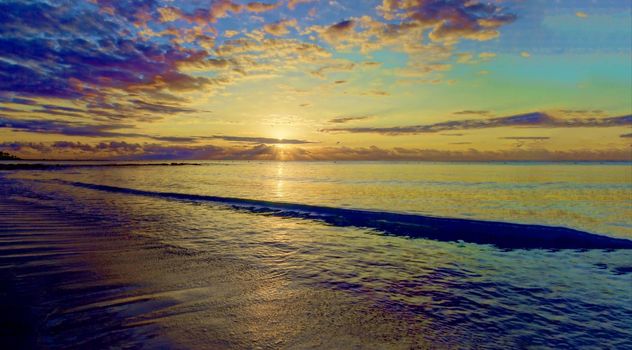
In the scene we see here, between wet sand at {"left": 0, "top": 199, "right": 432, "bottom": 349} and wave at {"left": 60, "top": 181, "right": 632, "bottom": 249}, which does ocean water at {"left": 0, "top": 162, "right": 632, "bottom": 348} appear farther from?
wet sand at {"left": 0, "top": 199, "right": 432, "bottom": 349}

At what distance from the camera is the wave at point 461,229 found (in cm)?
1647

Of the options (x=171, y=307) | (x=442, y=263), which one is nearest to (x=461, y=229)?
(x=442, y=263)

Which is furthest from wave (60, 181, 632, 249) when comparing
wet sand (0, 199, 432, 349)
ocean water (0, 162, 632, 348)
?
wet sand (0, 199, 432, 349)

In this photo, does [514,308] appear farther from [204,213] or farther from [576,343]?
[204,213]

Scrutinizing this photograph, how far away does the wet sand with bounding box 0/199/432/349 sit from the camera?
21.7 ft

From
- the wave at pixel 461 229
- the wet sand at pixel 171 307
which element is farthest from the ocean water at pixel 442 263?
the wet sand at pixel 171 307

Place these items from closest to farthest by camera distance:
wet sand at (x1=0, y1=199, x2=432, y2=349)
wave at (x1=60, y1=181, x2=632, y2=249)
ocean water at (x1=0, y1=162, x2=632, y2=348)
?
wet sand at (x1=0, y1=199, x2=432, y2=349), ocean water at (x1=0, y1=162, x2=632, y2=348), wave at (x1=60, y1=181, x2=632, y2=249)

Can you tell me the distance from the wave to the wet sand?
1058cm

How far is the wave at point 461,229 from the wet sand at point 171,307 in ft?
34.7

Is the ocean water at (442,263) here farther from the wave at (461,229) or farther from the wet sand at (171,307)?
the wet sand at (171,307)

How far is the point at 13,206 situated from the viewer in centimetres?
2536

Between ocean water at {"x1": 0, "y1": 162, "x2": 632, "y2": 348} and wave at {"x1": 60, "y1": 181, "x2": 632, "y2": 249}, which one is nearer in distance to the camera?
ocean water at {"x1": 0, "y1": 162, "x2": 632, "y2": 348}

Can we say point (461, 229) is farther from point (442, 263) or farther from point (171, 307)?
point (171, 307)

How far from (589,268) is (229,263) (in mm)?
12537
